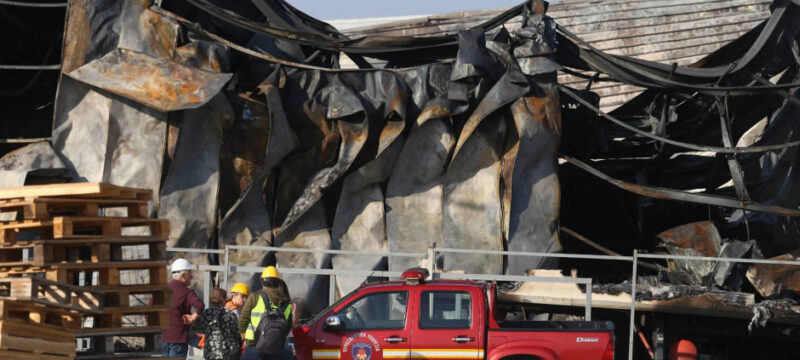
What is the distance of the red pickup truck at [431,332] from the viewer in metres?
13.8

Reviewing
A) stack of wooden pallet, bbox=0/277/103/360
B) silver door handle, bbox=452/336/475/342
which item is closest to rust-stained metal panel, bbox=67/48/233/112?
silver door handle, bbox=452/336/475/342

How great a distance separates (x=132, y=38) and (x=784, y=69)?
35.8ft

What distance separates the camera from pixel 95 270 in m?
11.9

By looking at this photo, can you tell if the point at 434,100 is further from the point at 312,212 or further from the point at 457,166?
the point at 312,212

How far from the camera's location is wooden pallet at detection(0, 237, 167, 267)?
11.5 metres

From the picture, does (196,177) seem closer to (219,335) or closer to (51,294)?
(219,335)

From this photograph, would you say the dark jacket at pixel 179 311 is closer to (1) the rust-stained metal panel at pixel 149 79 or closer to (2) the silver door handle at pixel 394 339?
(2) the silver door handle at pixel 394 339

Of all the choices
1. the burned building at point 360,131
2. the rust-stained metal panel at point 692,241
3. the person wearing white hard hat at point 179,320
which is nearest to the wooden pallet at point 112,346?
the person wearing white hard hat at point 179,320

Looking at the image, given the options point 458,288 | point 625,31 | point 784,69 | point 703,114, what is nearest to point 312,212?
point 458,288

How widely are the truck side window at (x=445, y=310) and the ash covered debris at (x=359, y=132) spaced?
16.4 feet

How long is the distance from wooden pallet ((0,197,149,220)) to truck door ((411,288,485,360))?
11.5ft

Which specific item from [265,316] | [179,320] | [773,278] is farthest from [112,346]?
[773,278]

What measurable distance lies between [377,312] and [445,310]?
2.61ft

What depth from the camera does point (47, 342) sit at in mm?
10836
